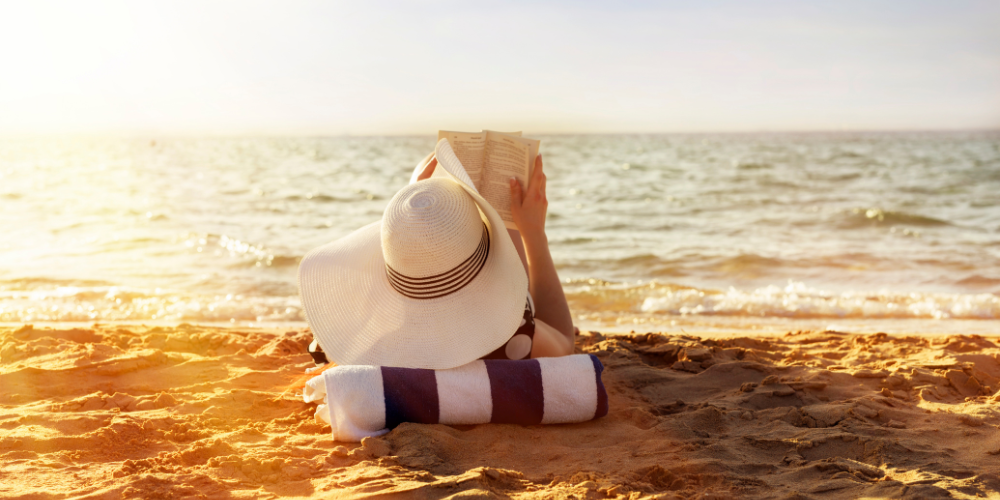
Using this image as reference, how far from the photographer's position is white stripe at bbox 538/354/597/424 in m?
2.52

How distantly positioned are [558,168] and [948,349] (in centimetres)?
1874

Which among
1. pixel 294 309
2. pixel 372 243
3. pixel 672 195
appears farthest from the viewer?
pixel 672 195

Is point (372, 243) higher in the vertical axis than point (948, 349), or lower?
higher

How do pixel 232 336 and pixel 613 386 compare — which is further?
pixel 232 336

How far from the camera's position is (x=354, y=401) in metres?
2.35

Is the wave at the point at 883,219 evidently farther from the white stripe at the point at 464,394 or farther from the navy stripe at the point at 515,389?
the white stripe at the point at 464,394

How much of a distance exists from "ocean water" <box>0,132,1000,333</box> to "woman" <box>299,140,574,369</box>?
277cm

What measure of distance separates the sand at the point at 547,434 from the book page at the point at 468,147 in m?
1.08

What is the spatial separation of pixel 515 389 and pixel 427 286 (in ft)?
1.71

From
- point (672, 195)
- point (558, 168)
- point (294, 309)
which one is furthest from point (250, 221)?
point (558, 168)

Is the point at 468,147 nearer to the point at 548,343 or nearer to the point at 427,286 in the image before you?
the point at 427,286

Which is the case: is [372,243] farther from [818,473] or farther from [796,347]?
[796,347]

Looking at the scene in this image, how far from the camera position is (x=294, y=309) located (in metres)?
5.46

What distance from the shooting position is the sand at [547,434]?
202 centimetres
